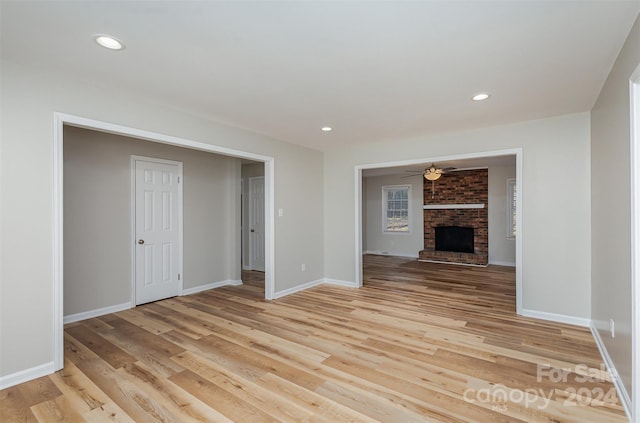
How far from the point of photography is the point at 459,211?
824 cm

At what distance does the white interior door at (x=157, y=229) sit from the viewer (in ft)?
14.4

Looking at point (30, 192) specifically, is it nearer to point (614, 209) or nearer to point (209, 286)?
point (209, 286)

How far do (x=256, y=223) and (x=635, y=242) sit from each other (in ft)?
19.9

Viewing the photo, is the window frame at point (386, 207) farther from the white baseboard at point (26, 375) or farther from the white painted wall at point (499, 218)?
the white baseboard at point (26, 375)

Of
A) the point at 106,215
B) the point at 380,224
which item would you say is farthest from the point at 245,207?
the point at 380,224

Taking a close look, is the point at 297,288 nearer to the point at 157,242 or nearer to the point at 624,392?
the point at 157,242

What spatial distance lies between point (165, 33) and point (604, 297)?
4102 millimetres

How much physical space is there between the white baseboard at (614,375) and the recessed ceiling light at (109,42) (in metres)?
4.06

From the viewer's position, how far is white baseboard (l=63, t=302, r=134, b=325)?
146 inches

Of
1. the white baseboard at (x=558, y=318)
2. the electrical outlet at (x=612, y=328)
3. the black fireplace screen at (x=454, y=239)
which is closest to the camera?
the electrical outlet at (x=612, y=328)

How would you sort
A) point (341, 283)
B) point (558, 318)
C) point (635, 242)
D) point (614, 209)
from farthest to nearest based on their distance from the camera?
point (341, 283)
point (558, 318)
point (614, 209)
point (635, 242)

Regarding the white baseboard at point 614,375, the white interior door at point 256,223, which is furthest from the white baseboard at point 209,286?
the white baseboard at point 614,375

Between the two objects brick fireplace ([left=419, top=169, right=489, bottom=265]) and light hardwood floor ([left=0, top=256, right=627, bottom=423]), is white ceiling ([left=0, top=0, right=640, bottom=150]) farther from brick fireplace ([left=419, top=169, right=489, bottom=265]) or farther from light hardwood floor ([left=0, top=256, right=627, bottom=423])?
brick fireplace ([left=419, top=169, right=489, bottom=265])

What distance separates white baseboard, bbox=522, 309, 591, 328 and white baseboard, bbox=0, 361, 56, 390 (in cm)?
495
